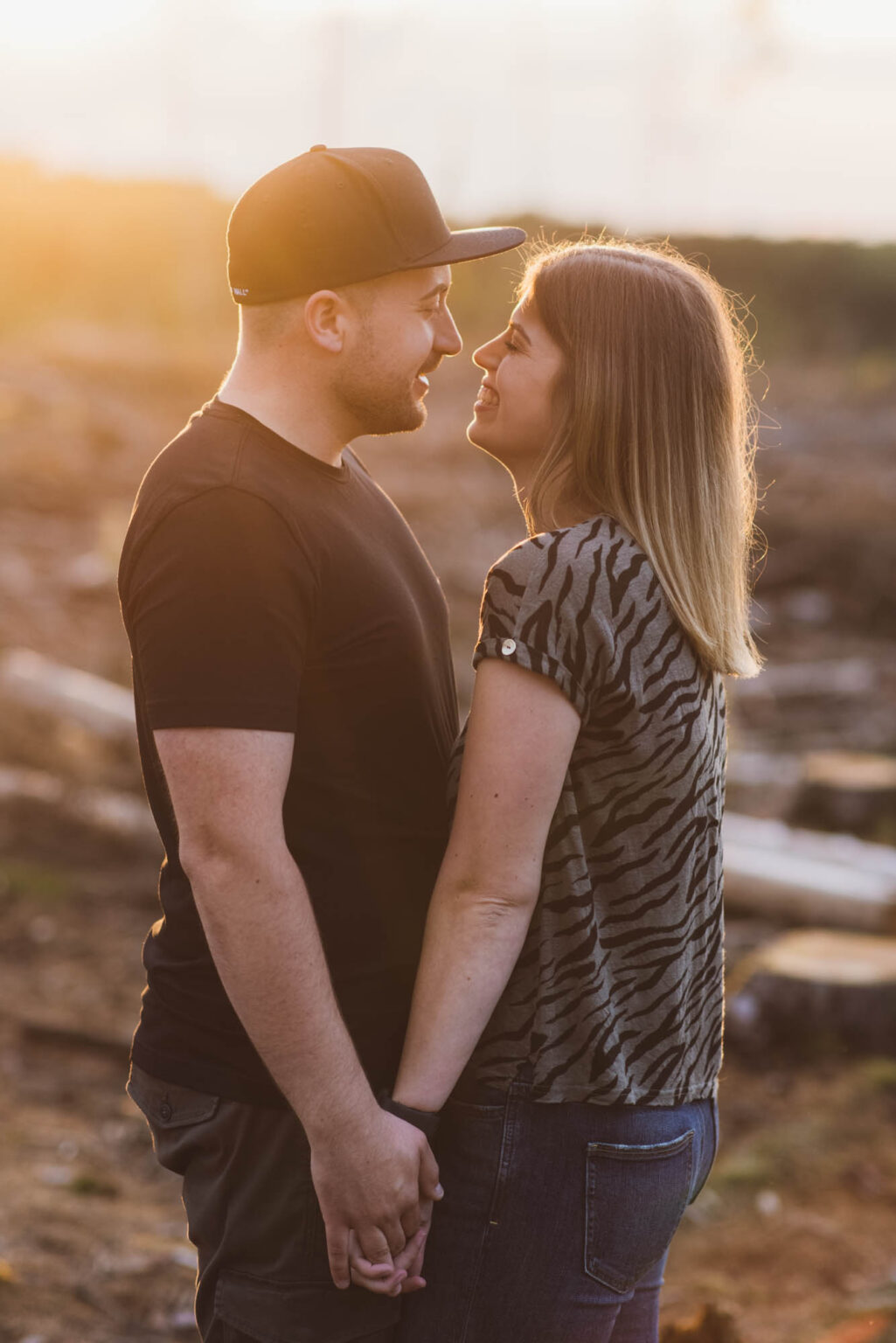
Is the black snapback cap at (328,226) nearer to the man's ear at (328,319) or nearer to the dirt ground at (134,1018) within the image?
the man's ear at (328,319)

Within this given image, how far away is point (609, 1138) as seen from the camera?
6.24 feet

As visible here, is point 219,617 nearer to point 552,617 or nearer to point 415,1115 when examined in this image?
point 552,617

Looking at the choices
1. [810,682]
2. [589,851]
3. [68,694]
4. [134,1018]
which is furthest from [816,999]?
[810,682]

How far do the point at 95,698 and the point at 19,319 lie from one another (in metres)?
19.2

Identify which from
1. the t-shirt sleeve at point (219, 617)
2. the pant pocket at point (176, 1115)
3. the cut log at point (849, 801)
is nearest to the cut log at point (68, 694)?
the cut log at point (849, 801)

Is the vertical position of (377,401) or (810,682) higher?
(377,401)

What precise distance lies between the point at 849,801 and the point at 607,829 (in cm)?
544

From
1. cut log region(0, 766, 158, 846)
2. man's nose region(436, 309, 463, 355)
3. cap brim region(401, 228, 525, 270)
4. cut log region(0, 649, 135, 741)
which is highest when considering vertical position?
cap brim region(401, 228, 525, 270)

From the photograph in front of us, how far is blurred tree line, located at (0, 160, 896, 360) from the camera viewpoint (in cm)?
2645

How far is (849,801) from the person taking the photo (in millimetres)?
6941

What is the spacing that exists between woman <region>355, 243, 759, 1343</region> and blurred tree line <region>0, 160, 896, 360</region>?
24.5 meters

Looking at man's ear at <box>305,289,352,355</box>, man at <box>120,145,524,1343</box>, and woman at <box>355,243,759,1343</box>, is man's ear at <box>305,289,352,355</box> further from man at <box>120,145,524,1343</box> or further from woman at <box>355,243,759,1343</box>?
woman at <box>355,243,759,1343</box>

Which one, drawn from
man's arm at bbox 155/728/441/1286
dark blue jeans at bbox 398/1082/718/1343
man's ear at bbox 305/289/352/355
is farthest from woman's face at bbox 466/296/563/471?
dark blue jeans at bbox 398/1082/718/1343

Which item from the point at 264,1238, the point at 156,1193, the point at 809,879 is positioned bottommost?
the point at 156,1193
